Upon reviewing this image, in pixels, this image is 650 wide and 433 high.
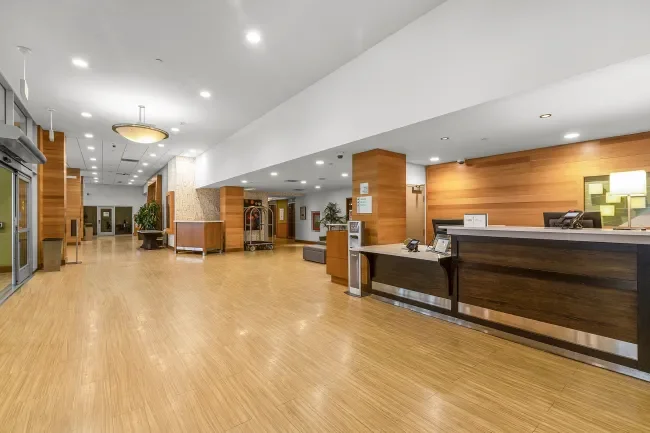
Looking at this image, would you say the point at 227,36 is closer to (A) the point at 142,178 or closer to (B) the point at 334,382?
(B) the point at 334,382

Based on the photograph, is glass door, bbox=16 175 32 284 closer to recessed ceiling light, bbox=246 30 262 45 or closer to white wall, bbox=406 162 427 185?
recessed ceiling light, bbox=246 30 262 45

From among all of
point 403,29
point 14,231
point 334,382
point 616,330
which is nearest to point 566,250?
point 616,330

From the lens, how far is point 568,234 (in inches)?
116

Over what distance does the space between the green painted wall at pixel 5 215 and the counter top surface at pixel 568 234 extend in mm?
9506

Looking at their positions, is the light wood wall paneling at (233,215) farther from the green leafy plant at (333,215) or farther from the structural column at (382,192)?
the structural column at (382,192)

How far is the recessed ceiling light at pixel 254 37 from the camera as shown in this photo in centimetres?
399

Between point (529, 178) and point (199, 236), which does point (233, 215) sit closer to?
point (199, 236)

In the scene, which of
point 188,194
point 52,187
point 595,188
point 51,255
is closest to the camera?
point 595,188

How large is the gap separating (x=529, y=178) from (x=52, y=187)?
1190 centimetres

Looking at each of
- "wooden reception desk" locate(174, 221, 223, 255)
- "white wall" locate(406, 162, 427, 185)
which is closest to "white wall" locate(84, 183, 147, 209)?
"wooden reception desk" locate(174, 221, 223, 255)

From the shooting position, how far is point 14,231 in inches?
226

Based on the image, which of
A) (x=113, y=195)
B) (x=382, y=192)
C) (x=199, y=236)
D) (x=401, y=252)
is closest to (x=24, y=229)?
(x=199, y=236)

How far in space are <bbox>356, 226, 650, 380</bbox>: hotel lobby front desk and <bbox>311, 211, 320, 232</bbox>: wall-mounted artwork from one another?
35.5ft

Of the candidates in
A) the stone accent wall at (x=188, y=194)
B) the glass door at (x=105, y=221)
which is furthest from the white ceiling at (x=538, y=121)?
the glass door at (x=105, y=221)
